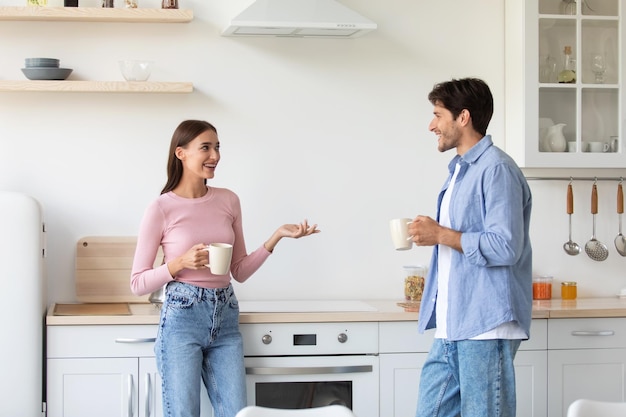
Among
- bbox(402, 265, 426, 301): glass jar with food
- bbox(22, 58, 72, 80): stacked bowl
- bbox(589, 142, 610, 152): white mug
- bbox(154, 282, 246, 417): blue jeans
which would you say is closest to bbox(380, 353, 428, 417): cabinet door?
bbox(402, 265, 426, 301): glass jar with food

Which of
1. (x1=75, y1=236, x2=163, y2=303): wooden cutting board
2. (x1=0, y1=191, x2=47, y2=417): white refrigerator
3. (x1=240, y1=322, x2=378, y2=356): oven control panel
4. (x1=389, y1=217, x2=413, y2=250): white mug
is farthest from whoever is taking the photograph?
A: (x1=75, y1=236, x2=163, y2=303): wooden cutting board

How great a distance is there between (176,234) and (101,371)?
0.67m

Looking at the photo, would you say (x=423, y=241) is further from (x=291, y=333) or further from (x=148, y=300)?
(x=148, y=300)

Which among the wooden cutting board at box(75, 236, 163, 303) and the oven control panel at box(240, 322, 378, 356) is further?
the wooden cutting board at box(75, 236, 163, 303)

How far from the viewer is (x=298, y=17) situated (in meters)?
3.63

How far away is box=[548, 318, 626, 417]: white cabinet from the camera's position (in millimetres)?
3693

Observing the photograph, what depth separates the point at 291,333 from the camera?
3527 mm

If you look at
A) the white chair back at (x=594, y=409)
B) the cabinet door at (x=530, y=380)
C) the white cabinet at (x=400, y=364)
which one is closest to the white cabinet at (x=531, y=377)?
the cabinet door at (x=530, y=380)

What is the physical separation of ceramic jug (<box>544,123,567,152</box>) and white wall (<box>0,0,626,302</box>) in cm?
25

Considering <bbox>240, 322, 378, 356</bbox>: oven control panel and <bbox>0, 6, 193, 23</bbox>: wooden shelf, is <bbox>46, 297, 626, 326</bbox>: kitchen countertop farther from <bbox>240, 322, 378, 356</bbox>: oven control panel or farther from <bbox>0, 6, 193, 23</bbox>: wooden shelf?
<bbox>0, 6, 193, 23</bbox>: wooden shelf

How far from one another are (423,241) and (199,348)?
0.86 metres

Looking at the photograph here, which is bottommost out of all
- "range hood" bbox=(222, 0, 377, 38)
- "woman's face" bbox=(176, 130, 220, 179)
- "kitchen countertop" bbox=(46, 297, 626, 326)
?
"kitchen countertop" bbox=(46, 297, 626, 326)

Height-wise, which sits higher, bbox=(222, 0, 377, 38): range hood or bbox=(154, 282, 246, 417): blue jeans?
bbox=(222, 0, 377, 38): range hood

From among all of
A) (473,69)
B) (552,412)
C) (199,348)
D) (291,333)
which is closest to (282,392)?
(291,333)
